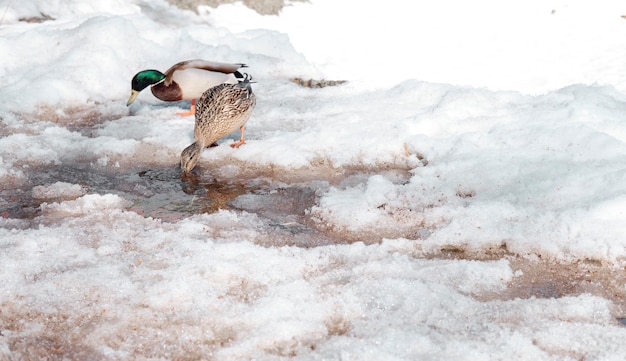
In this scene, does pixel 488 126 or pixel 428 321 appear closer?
pixel 428 321

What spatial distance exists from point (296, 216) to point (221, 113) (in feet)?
4.22

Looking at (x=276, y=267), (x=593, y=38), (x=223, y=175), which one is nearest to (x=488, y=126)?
(x=223, y=175)

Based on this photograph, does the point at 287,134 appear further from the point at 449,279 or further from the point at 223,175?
the point at 449,279

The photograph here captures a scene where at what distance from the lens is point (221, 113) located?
4832mm

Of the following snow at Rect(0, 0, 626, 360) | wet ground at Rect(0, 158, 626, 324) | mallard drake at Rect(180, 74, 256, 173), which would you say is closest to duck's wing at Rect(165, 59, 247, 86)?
A: snow at Rect(0, 0, 626, 360)

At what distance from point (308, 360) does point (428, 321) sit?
1.87 feet

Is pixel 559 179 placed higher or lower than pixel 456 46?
higher

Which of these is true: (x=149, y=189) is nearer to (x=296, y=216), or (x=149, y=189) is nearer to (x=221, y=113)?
(x=221, y=113)

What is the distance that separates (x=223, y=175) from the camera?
4.59m

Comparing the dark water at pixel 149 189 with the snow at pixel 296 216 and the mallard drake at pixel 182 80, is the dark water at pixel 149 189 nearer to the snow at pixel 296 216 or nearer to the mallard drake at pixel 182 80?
the snow at pixel 296 216

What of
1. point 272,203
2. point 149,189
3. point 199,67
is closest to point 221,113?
point 149,189

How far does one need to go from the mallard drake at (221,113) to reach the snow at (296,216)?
18 cm

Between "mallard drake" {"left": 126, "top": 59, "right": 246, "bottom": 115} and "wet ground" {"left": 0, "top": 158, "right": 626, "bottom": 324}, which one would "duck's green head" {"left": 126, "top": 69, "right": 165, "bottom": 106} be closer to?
"mallard drake" {"left": 126, "top": 59, "right": 246, "bottom": 115}

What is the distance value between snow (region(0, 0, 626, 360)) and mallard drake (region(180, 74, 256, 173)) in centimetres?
18
